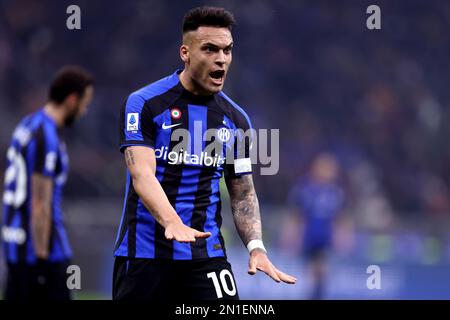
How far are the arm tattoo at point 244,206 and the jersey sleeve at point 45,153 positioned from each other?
153 centimetres

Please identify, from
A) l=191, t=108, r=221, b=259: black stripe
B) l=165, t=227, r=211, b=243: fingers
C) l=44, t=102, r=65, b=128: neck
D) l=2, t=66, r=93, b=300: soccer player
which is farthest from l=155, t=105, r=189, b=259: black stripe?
l=44, t=102, r=65, b=128: neck

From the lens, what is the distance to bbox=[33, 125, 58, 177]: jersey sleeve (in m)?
6.36

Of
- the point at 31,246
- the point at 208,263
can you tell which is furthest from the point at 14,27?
the point at 208,263

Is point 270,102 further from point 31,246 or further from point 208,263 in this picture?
point 208,263

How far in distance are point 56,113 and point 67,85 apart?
0.21 m

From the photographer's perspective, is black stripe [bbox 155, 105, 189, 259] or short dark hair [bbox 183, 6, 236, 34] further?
short dark hair [bbox 183, 6, 236, 34]

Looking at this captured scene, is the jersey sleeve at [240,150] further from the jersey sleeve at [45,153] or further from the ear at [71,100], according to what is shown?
the ear at [71,100]

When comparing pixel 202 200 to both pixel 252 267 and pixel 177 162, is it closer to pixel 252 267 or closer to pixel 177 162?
pixel 177 162

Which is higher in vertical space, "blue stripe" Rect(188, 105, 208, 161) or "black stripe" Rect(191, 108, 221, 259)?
"blue stripe" Rect(188, 105, 208, 161)

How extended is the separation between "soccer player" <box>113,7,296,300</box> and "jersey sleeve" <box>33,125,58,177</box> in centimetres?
135

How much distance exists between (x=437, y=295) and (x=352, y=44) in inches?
246

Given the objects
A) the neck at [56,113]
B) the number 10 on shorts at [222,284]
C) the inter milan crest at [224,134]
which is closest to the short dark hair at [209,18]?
the inter milan crest at [224,134]

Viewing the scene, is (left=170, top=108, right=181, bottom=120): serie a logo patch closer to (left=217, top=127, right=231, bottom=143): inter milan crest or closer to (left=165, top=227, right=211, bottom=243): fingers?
(left=217, top=127, right=231, bottom=143): inter milan crest

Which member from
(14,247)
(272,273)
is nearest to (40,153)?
(14,247)
